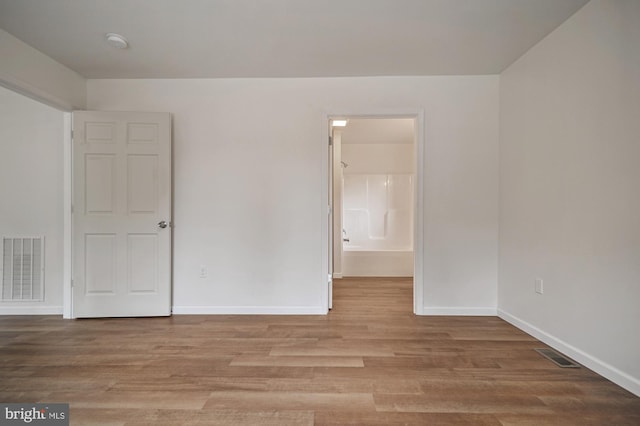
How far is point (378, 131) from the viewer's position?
4707 mm

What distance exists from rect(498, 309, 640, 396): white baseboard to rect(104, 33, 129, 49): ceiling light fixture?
399 cm

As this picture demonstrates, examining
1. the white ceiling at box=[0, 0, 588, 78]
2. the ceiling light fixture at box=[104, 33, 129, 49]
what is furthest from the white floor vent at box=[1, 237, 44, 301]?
the ceiling light fixture at box=[104, 33, 129, 49]

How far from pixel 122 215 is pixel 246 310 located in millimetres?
1518

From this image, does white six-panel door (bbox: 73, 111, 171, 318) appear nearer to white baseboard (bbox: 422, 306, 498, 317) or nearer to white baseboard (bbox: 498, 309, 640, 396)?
white baseboard (bbox: 422, 306, 498, 317)

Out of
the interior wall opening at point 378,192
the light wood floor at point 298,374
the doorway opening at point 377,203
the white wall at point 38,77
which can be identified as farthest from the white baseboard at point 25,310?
the interior wall opening at point 378,192

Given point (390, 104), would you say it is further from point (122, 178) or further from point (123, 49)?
point (122, 178)

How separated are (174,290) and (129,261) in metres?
0.50

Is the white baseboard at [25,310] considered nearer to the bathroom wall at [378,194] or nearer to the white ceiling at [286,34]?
the white ceiling at [286,34]

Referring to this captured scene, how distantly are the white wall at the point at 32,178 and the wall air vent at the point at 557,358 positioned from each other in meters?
4.30

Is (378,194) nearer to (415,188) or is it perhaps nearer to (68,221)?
(415,188)

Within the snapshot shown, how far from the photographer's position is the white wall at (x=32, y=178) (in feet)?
9.55

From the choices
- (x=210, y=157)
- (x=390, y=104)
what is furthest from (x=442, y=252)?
(x=210, y=157)

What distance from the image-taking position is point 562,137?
2.13 metres

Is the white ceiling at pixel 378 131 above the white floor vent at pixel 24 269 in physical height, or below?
above
